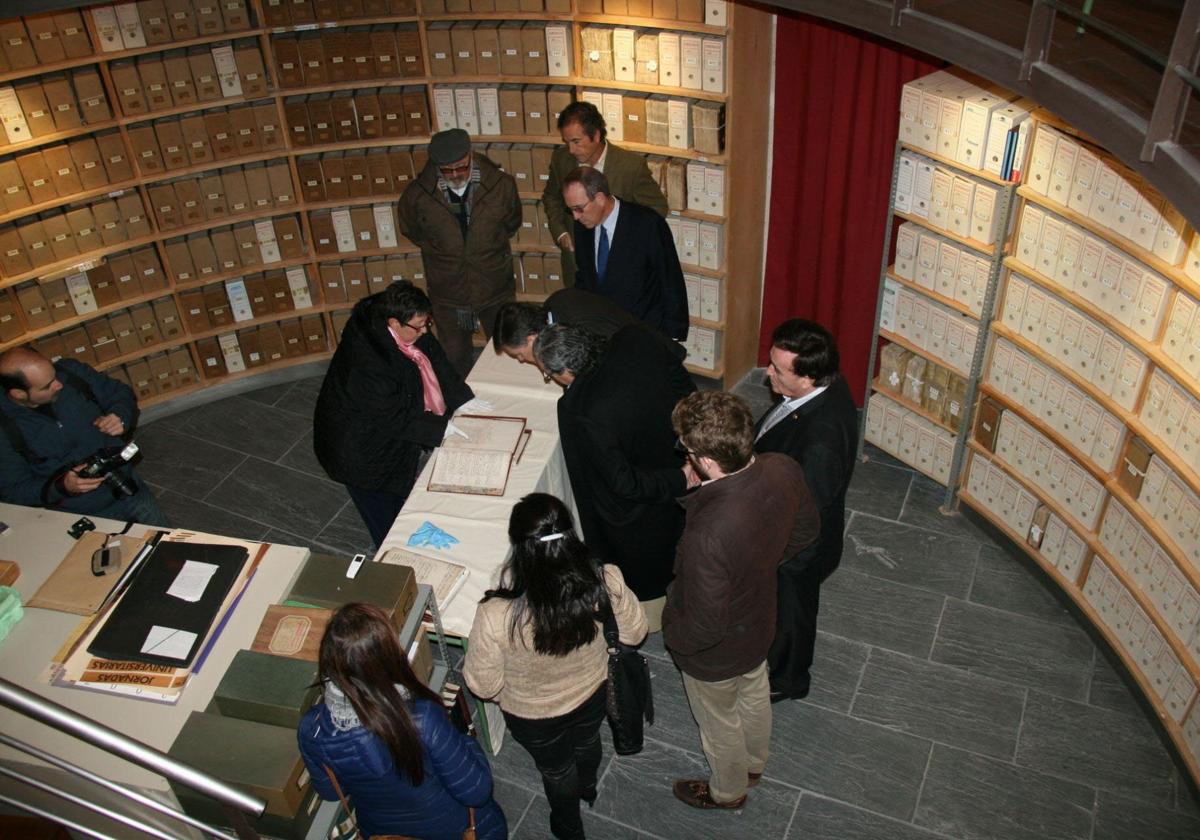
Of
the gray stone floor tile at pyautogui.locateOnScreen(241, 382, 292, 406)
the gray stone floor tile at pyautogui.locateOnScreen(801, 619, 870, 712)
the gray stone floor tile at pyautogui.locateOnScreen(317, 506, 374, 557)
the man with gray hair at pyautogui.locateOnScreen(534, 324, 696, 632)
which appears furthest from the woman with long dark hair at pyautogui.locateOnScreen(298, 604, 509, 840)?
the gray stone floor tile at pyautogui.locateOnScreen(241, 382, 292, 406)

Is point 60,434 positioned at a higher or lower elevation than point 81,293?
higher

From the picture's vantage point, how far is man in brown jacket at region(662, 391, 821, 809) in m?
3.04

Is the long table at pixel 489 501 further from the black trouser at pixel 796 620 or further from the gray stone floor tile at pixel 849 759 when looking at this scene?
the gray stone floor tile at pixel 849 759

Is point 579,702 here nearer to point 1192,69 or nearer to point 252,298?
point 1192,69

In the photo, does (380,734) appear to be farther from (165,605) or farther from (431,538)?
(431,538)

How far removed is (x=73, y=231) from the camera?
570cm

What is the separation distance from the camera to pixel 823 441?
3.57 meters

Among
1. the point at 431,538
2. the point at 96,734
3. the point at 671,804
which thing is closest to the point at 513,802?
the point at 671,804

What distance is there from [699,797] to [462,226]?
3209mm

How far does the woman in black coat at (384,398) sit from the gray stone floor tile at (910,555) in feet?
6.95

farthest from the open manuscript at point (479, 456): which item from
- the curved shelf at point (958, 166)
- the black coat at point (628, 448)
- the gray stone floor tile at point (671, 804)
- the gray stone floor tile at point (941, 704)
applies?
the curved shelf at point (958, 166)

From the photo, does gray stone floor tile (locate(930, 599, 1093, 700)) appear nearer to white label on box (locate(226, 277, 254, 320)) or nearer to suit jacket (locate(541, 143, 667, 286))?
suit jacket (locate(541, 143, 667, 286))

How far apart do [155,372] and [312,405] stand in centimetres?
99

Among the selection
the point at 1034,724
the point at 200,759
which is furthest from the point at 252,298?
the point at 1034,724
